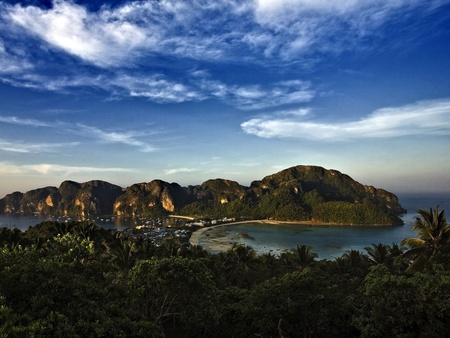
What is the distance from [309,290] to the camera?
17.3 m

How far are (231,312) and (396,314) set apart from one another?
350 inches

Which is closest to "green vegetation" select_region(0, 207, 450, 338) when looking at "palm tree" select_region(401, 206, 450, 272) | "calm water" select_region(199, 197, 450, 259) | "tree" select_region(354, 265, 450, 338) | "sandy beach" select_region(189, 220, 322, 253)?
"tree" select_region(354, 265, 450, 338)

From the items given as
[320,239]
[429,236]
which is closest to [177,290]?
[429,236]

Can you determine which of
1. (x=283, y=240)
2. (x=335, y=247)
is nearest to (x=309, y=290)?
(x=335, y=247)

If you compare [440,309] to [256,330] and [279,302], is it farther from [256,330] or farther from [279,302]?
[256,330]

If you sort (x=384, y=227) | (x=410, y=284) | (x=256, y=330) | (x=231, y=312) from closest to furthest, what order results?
(x=410, y=284) → (x=256, y=330) → (x=231, y=312) → (x=384, y=227)

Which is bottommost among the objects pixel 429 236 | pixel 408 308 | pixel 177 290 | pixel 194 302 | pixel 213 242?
pixel 213 242

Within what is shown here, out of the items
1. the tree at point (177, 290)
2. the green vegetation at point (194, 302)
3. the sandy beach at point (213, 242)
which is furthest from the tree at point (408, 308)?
the sandy beach at point (213, 242)

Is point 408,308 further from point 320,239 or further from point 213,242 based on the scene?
point 320,239

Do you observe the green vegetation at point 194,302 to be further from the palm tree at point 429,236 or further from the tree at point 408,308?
the palm tree at point 429,236

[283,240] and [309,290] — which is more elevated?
[309,290]

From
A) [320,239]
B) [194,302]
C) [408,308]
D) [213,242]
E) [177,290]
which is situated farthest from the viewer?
[320,239]

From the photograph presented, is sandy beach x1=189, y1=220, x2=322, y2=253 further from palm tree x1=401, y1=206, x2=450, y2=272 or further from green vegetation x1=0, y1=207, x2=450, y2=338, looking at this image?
green vegetation x1=0, y1=207, x2=450, y2=338

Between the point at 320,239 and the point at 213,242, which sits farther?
the point at 320,239
